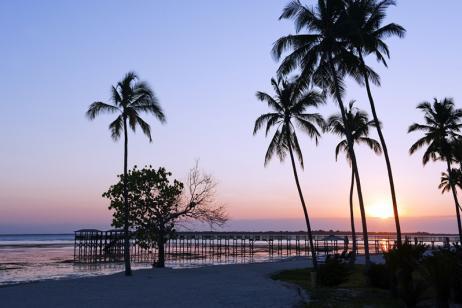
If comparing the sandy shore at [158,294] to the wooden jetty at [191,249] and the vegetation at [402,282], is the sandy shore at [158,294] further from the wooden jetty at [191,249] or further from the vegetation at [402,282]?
the wooden jetty at [191,249]

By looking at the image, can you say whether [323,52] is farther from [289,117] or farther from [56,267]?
[56,267]

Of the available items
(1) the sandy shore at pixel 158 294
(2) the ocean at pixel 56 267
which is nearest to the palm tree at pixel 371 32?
(1) the sandy shore at pixel 158 294

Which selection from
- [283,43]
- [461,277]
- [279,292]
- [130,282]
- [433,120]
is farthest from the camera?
[433,120]

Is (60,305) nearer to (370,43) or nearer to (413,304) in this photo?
(413,304)

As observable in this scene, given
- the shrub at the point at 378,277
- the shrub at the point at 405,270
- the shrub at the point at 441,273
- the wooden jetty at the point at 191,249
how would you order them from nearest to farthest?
the shrub at the point at 441,273 → the shrub at the point at 405,270 → the shrub at the point at 378,277 → the wooden jetty at the point at 191,249

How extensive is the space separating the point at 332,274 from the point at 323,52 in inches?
450

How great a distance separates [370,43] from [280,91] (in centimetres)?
823

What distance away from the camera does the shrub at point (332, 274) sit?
21594mm

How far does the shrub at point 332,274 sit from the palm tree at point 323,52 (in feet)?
15.3

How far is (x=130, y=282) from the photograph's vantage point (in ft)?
Result: 81.4

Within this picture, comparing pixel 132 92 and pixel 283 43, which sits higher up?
pixel 283 43

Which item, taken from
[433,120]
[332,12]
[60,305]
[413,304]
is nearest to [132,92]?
[332,12]

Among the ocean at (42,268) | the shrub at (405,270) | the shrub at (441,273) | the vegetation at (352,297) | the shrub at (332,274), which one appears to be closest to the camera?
the shrub at (441,273)

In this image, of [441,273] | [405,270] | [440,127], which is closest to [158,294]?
[405,270]
